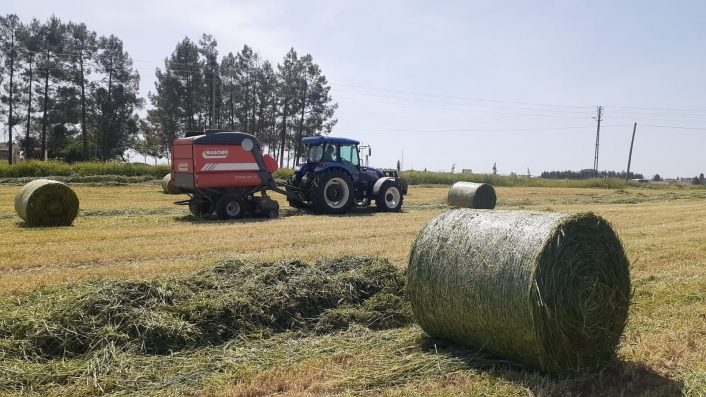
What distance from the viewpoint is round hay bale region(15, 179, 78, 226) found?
12883mm

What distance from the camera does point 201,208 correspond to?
52.5 ft

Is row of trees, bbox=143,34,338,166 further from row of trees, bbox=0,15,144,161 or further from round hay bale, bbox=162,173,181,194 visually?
round hay bale, bbox=162,173,181,194

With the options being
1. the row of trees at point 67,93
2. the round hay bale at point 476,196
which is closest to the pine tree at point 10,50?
the row of trees at point 67,93

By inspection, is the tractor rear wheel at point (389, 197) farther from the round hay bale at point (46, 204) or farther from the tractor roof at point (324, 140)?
the round hay bale at point (46, 204)

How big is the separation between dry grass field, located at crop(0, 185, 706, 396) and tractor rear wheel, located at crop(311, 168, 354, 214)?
0.65m

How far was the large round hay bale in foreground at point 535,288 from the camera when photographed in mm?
4133

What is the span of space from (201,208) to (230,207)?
117cm

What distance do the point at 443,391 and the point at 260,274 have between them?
285 centimetres

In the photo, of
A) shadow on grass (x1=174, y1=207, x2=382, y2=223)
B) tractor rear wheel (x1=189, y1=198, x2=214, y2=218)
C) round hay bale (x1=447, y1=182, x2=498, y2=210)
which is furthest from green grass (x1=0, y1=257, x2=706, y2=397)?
round hay bale (x1=447, y1=182, x2=498, y2=210)

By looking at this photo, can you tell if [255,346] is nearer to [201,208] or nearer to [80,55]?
[201,208]

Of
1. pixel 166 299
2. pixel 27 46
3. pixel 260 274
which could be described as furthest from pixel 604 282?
pixel 27 46

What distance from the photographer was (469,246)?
4656mm

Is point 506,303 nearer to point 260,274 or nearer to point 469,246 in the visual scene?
point 469,246

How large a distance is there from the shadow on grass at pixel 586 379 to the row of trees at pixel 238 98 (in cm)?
4606
